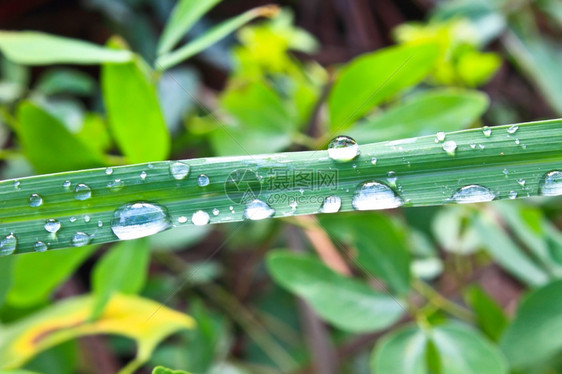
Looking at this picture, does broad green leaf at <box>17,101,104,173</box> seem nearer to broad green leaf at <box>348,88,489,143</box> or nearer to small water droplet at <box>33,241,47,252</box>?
small water droplet at <box>33,241,47,252</box>

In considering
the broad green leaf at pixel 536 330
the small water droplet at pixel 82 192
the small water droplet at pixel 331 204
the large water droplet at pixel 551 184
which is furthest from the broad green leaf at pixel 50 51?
the broad green leaf at pixel 536 330

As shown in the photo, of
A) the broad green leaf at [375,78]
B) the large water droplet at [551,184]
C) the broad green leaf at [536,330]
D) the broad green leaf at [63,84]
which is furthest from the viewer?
the broad green leaf at [63,84]

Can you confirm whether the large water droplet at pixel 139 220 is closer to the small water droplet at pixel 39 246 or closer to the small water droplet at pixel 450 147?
the small water droplet at pixel 39 246

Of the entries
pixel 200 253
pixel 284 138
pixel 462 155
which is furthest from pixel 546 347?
pixel 200 253

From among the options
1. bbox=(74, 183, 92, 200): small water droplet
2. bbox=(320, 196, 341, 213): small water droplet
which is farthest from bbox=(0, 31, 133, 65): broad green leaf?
bbox=(320, 196, 341, 213): small water droplet

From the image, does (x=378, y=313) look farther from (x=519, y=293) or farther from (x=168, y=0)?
(x=168, y=0)

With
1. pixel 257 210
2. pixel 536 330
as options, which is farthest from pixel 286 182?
pixel 536 330
